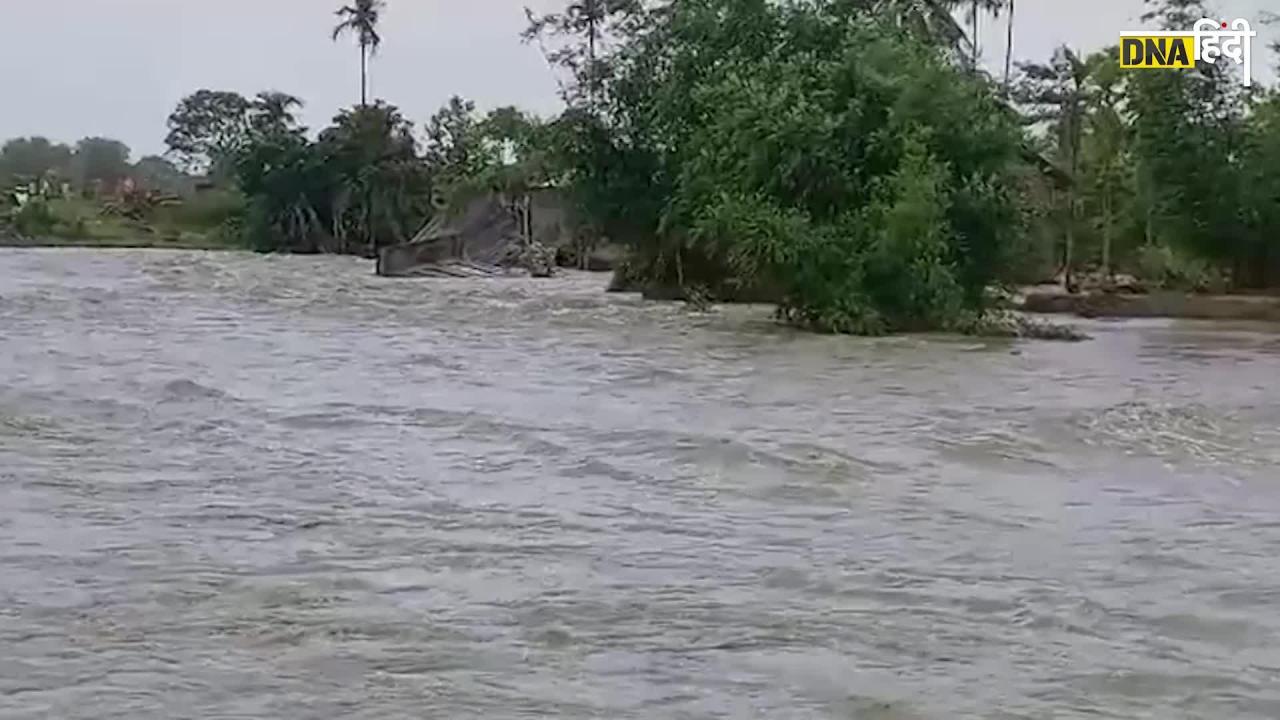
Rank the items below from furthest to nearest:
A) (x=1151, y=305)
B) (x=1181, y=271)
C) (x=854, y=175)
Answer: (x=1181, y=271) < (x=1151, y=305) < (x=854, y=175)

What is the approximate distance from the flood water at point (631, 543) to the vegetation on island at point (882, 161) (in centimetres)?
560

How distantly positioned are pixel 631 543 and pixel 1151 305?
1956cm

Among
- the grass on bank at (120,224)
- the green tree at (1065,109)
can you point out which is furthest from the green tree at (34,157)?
the green tree at (1065,109)

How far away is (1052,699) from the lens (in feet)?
14.8

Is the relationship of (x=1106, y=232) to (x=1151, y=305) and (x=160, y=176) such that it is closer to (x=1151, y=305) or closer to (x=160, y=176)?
(x=1151, y=305)

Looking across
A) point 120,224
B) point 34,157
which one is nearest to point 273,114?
point 120,224

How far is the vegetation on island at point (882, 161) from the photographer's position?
1991 centimetres

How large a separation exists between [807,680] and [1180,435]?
20.7 ft

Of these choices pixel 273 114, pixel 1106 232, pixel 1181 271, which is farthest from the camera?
Answer: pixel 273 114

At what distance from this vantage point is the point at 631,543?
6.57m

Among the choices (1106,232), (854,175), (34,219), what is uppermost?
(854,175)

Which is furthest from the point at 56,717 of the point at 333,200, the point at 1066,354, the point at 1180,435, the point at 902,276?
the point at 333,200

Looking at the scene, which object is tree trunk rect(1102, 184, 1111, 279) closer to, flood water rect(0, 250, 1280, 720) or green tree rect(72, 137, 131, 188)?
flood water rect(0, 250, 1280, 720)

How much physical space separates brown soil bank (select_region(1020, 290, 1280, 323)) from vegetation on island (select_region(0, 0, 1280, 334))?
A: 48 centimetres
